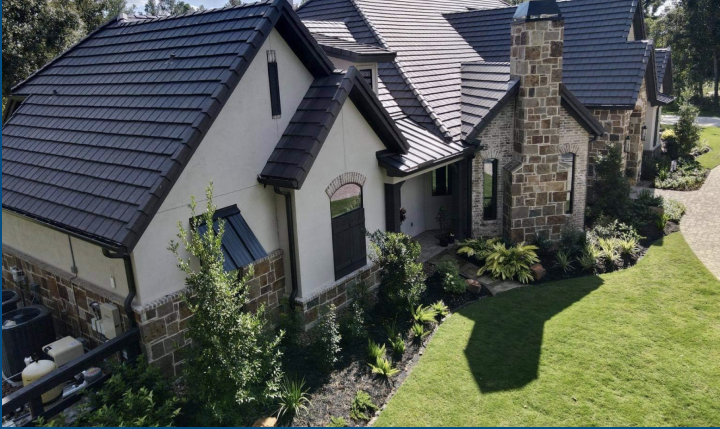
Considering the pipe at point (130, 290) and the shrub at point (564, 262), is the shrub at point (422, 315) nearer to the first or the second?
the shrub at point (564, 262)

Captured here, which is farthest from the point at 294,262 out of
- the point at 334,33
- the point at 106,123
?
the point at 334,33

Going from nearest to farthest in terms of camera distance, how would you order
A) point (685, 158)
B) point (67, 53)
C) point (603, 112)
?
point (67, 53), point (603, 112), point (685, 158)

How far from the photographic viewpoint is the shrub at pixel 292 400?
933cm

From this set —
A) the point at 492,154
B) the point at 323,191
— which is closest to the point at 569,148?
the point at 492,154

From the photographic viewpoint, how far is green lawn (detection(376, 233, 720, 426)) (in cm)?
941

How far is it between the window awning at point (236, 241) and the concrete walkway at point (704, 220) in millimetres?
12554

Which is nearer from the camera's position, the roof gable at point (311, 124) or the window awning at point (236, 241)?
the window awning at point (236, 241)

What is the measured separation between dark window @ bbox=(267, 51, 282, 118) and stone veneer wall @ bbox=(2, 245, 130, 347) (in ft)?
16.1

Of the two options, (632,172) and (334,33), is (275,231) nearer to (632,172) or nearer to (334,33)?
(334,33)

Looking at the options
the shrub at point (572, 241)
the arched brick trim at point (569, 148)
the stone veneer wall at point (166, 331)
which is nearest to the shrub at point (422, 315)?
the stone veneer wall at point (166, 331)

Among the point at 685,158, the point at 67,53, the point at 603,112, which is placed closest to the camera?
the point at 67,53

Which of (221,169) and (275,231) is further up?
(221,169)

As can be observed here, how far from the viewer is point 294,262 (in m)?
11.6

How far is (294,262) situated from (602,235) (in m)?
10.8
